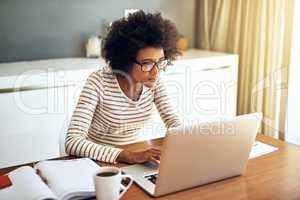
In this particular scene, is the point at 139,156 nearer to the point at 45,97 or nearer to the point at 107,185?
the point at 107,185

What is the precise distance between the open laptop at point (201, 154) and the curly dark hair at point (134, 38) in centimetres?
58

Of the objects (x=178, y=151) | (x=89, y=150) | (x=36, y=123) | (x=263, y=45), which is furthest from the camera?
(x=263, y=45)

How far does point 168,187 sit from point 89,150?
413mm

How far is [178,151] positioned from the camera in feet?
3.66

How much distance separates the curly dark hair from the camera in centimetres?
165

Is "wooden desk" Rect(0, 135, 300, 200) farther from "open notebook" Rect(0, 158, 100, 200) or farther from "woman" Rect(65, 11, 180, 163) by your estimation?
"woman" Rect(65, 11, 180, 163)

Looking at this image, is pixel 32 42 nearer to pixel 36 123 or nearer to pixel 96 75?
pixel 36 123

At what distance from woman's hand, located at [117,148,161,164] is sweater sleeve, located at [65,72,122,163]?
3 cm

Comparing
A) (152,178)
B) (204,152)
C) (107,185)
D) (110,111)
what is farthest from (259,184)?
(110,111)

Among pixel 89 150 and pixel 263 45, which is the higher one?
pixel 263 45

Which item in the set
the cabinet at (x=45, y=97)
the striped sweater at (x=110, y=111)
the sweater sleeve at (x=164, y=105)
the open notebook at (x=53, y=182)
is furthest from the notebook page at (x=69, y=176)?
the cabinet at (x=45, y=97)

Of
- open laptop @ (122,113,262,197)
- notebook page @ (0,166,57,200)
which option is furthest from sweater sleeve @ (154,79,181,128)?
notebook page @ (0,166,57,200)

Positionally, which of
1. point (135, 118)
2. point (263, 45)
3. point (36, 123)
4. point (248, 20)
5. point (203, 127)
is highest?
point (248, 20)

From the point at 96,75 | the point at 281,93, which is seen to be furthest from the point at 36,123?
the point at 281,93
